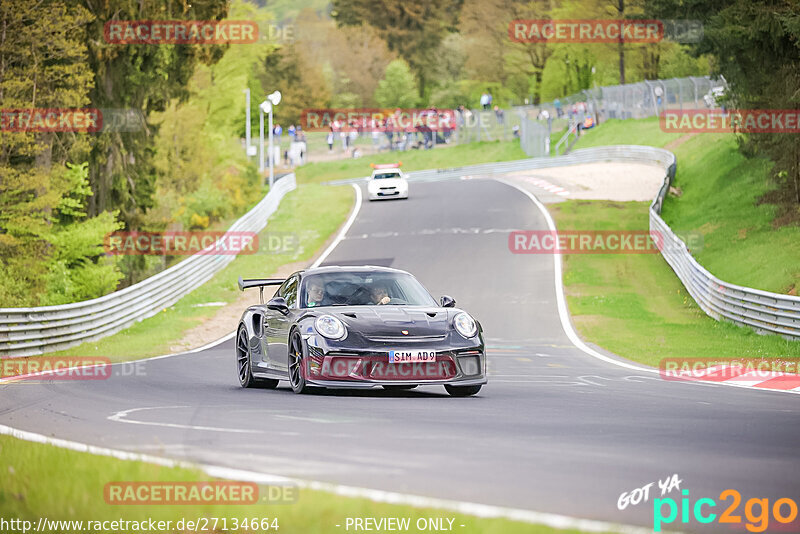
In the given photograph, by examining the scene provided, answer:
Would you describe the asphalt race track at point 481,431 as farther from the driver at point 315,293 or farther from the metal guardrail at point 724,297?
the metal guardrail at point 724,297

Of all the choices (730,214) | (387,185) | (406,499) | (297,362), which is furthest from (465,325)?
(387,185)

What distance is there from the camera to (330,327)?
12125 mm

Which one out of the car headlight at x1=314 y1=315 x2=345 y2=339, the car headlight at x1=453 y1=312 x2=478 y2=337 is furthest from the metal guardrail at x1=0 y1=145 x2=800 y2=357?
the car headlight at x1=314 y1=315 x2=345 y2=339

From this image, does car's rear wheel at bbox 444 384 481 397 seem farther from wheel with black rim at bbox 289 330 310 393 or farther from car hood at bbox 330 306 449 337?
wheel with black rim at bbox 289 330 310 393

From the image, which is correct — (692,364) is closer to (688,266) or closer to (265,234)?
(688,266)

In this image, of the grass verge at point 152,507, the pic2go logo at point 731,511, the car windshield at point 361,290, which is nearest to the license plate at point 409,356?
the car windshield at point 361,290

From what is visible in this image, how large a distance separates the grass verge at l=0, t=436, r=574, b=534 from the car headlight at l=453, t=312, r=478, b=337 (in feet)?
18.7

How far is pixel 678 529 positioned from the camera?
5.42m

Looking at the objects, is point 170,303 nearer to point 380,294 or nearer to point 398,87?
point 380,294

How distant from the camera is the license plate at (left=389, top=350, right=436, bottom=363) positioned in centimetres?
1191

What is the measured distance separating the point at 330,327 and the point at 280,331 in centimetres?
141

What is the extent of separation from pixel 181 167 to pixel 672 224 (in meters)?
36.8

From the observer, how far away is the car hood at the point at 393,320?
12094 mm

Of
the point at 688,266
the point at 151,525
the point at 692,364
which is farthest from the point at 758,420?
the point at 688,266
